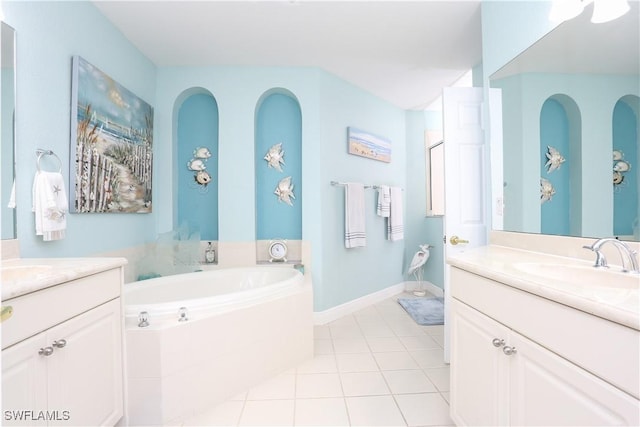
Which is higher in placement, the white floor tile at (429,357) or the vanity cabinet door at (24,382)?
the vanity cabinet door at (24,382)

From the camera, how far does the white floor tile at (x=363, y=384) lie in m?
1.71

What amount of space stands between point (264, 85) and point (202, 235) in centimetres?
161

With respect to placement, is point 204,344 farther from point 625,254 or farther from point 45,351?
point 625,254

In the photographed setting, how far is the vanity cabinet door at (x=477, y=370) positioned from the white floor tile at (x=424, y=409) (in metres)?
0.23

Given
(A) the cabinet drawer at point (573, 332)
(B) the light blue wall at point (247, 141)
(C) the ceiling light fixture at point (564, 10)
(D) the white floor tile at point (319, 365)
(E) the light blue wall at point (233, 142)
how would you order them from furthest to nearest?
(B) the light blue wall at point (247, 141), (D) the white floor tile at point (319, 365), (E) the light blue wall at point (233, 142), (C) the ceiling light fixture at point (564, 10), (A) the cabinet drawer at point (573, 332)

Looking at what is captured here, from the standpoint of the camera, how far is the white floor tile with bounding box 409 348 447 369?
79.8 inches

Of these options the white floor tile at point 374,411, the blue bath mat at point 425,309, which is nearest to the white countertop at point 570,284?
the white floor tile at point 374,411

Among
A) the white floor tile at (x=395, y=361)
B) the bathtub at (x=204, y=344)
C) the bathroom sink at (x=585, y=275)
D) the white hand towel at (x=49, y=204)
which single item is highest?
the white hand towel at (x=49, y=204)

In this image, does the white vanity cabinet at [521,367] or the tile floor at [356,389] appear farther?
the tile floor at [356,389]

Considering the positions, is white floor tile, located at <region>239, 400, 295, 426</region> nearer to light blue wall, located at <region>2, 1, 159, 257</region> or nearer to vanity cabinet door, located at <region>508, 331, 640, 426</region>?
vanity cabinet door, located at <region>508, 331, 640, 426</region>

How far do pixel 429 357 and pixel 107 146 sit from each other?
110 inches

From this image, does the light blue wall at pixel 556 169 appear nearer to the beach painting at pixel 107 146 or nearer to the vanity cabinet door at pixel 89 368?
the vanity cabinet door at pixel 89 368

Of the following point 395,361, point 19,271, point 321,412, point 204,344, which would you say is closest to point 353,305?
point 395,361

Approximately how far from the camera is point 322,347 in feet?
7.56
